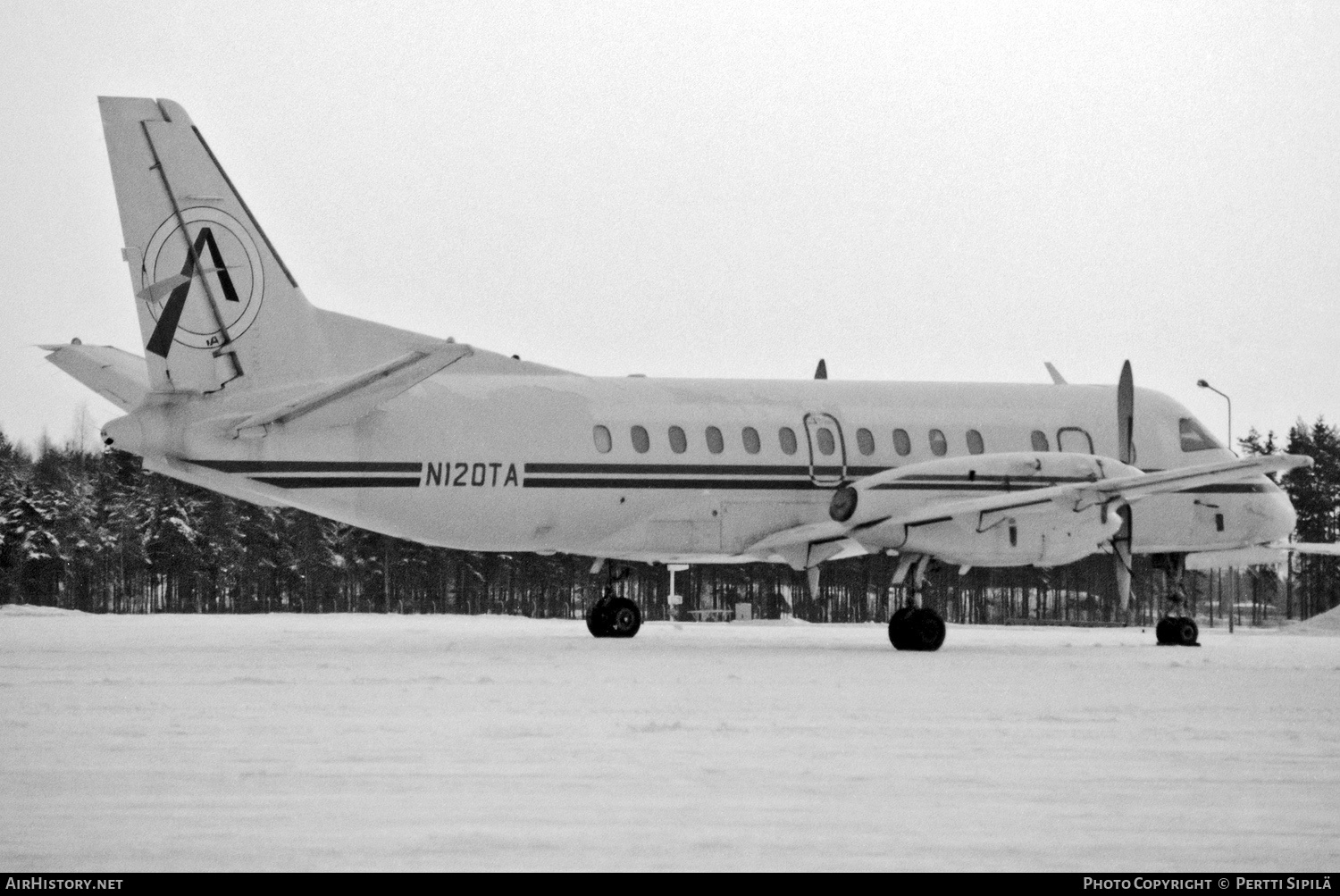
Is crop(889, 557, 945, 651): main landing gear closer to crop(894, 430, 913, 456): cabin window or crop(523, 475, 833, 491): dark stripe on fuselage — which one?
crop(523, 475, 833, 491): dark stripe on fuselage

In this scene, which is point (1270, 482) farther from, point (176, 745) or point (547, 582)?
point (547, 582)

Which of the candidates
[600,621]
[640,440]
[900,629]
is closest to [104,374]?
[640,440]

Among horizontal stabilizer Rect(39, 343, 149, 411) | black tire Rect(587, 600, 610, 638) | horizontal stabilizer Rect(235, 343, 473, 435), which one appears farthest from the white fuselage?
horizontal stabilizer Rect(39, 343, 149, 411)

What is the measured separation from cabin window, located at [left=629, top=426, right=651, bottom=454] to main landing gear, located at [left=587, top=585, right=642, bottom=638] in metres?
2.48

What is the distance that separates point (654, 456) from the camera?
22.5 metres

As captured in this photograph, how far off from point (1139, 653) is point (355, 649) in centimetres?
982

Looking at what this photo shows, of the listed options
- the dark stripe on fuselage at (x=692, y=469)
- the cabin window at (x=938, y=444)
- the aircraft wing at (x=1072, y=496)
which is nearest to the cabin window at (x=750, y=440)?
the dark stripe on fuselage at (x=692, y=469)

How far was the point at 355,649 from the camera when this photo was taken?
20.1 m

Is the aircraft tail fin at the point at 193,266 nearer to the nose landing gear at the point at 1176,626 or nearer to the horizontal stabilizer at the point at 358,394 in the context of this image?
the horizontal stabilizer at the point at 358,394

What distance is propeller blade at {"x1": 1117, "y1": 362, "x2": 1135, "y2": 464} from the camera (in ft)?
78.4

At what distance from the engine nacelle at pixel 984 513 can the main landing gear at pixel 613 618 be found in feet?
12.8

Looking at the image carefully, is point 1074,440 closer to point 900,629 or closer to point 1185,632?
point 1185,632

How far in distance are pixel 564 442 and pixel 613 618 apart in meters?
3.19

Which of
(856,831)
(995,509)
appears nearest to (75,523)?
(995,509)
